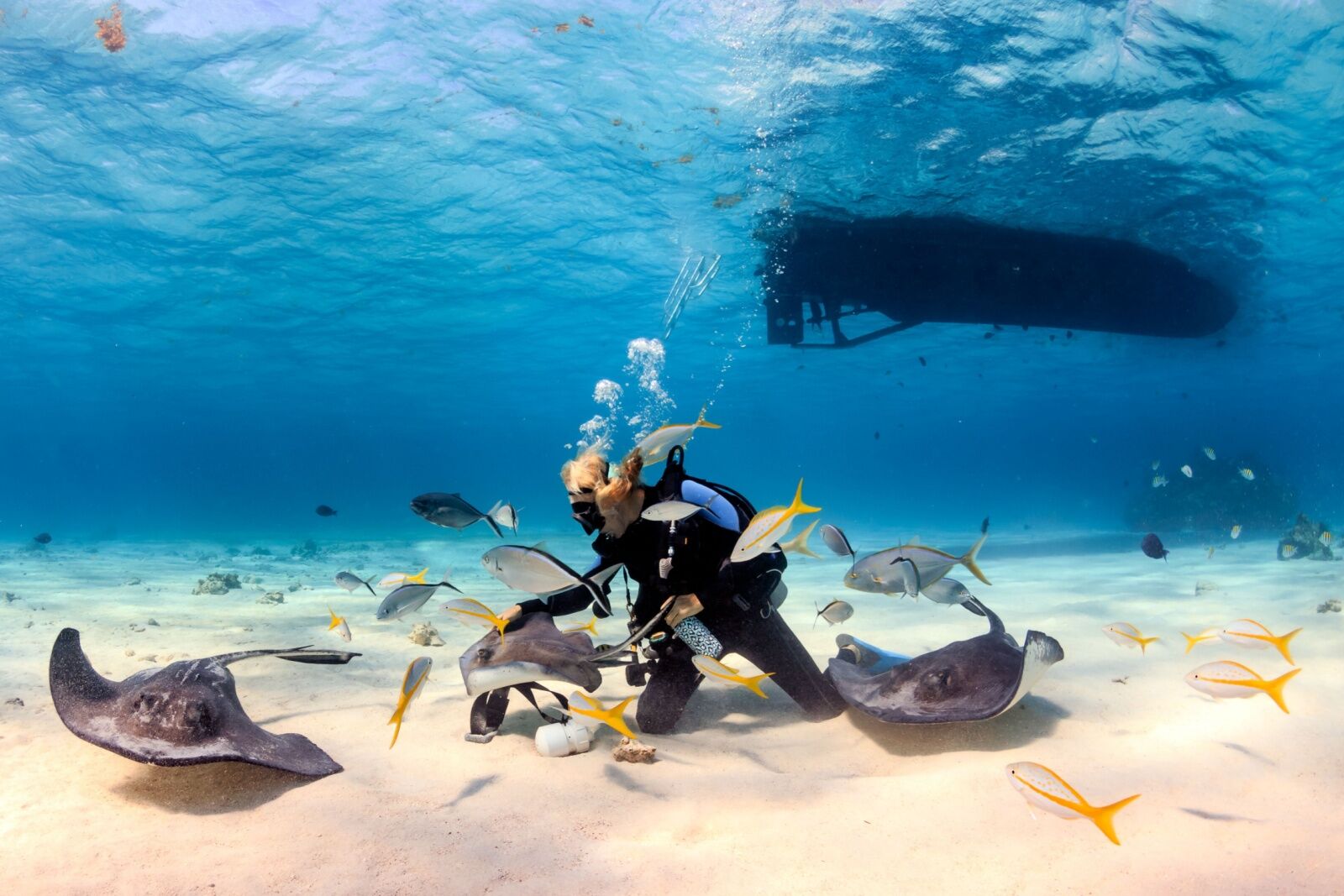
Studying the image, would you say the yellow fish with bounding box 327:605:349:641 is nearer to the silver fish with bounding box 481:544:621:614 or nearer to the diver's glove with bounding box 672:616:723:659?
the silver fish with bounding box 481:544:621:614

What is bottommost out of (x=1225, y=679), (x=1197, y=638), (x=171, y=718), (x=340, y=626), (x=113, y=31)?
(x=340, y=626)

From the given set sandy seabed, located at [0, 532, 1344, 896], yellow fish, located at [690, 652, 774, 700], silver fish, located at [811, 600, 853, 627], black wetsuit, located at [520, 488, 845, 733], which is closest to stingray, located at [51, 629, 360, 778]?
sandy seabed, located at [0, 532, 1344, 896]

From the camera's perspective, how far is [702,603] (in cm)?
457

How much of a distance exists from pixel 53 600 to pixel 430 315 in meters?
21.9

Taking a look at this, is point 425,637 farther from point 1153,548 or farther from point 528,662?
point 1153,548

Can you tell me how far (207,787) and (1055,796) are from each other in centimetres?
382

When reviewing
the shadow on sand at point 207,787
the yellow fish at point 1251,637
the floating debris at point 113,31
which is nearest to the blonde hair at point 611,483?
the shadow on sand at point 207,787

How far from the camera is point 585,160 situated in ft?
53.0

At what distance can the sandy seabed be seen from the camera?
2.49 m

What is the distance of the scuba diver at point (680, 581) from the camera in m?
4.45

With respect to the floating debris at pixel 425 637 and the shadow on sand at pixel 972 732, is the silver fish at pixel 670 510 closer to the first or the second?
the shadow on sand at pixel 972 732

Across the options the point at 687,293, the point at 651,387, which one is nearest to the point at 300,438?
the point at 651,387

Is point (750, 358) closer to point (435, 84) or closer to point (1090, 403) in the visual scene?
point (435, 84)

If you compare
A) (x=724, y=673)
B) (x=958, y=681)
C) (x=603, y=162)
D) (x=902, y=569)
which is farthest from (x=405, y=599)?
(x=603, y=162)
